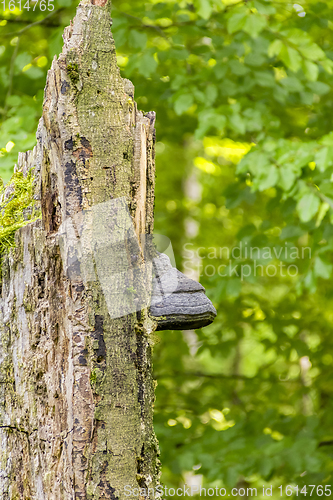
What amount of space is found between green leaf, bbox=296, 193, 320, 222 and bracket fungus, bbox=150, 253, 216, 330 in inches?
53.7

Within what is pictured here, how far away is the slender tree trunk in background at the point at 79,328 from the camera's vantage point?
136 cm

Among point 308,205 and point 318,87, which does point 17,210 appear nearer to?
point 308,205

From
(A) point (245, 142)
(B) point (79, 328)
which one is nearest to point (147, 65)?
(A) point (245, 142)

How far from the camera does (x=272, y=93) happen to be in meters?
3.52

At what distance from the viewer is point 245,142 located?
14.1ft

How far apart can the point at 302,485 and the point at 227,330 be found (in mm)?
1501

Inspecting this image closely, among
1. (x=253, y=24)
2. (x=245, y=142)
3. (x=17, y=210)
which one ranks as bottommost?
(x=245, y=142)

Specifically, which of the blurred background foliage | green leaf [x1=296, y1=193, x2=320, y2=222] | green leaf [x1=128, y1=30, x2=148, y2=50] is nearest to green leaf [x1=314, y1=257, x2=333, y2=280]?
the blurred background foliage

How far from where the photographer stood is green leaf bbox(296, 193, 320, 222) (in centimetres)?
262

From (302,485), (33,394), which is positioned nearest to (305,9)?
(33,394)

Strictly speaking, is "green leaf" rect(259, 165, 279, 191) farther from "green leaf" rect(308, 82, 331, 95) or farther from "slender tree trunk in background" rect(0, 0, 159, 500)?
"slender tree trunk in background" rect(0, 0, 159, 500)

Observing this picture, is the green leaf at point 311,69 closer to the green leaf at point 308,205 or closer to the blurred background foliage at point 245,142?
the blurred background foliage at point 245,142

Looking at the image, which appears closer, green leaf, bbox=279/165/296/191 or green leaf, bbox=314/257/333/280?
green leaf, bbox=279/165/296/191

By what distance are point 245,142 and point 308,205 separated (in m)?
1.85
